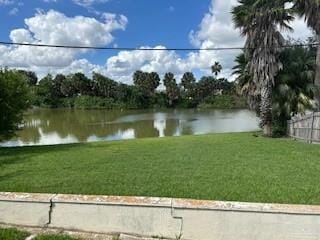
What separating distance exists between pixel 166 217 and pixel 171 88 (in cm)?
8226

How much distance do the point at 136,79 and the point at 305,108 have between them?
72.0 meters

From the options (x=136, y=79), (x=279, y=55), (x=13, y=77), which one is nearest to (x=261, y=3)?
(x=279, y=55)

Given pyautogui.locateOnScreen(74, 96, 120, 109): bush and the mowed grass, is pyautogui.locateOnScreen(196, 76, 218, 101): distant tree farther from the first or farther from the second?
the mowed grass

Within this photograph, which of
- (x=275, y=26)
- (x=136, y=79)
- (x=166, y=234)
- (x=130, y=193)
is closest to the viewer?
(x=166, y=234)

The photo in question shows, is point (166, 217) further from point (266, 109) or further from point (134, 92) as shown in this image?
point (134, 92)

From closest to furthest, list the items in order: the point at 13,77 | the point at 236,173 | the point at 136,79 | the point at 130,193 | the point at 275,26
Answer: the point at 130,193, the point at 236,173, the point at 13,77, the point at 275,26, the point at 136,79

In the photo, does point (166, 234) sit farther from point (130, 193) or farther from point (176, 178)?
point (176, 178)

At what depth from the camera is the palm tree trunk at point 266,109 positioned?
18828mm

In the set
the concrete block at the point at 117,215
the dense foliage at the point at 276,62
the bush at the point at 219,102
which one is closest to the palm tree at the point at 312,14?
the dense foliage at the point at 276,62

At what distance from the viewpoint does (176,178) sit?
661cm

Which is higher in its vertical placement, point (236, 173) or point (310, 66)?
point (310, 66)

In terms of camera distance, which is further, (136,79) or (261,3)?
(136,79)

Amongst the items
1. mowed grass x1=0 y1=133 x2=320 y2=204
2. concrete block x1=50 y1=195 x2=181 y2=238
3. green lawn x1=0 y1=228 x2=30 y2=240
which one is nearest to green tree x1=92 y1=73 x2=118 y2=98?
mowed grass x1=0 y1=133 x2=320 y2=204

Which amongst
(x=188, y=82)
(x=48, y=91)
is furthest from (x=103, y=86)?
(x=188, y=82)
